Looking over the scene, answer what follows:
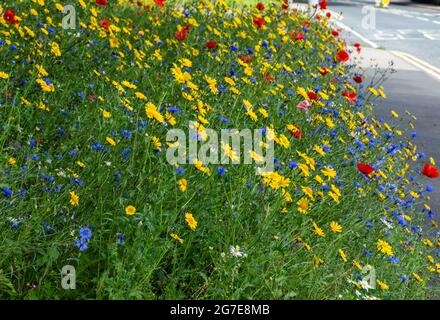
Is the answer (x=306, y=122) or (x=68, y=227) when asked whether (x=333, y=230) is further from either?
(x=306, y=122)

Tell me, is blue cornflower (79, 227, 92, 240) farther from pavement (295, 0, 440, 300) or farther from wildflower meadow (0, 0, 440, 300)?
pavement (295, 0, 440, 300)

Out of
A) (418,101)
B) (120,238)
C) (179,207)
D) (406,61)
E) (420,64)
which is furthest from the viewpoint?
(406,61)

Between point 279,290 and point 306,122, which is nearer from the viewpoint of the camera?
point 279,290

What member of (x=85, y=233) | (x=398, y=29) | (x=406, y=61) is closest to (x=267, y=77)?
(x=85, y=233)

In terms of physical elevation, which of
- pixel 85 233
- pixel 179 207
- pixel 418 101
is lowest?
pixel 418 101

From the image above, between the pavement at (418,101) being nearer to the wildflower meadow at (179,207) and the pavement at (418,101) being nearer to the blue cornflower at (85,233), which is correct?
the wildflower meadow at (179,207)

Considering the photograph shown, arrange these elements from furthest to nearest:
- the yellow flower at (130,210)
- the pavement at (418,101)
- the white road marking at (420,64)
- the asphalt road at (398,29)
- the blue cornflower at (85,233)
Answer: the asphalt road at (398,29) < the white road marking at (420,64) < the pavement at (418,101) < the yellow flower at (130,210) < the blue cornflower at (85,233)

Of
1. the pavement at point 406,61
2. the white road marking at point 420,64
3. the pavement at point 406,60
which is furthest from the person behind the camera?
the white road marking at point 420,64

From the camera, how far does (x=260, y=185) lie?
13.7 ft

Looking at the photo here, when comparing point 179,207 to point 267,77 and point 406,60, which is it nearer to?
point 267,77

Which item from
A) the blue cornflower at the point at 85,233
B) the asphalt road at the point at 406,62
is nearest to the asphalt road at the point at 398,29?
the asphalt road at the point at 406,62

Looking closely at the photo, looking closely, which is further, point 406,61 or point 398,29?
point 398,29

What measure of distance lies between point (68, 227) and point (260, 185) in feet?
3.38
